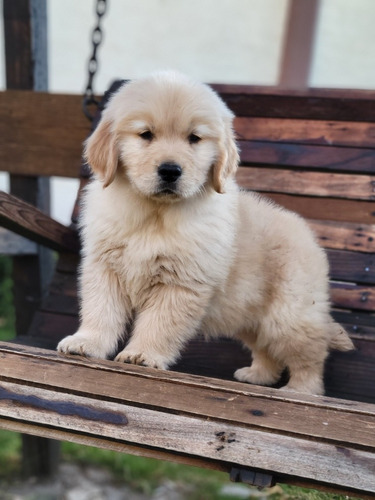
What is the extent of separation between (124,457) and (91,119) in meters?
2.01

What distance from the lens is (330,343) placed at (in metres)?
2.34

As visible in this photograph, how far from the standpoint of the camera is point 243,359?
2676mm

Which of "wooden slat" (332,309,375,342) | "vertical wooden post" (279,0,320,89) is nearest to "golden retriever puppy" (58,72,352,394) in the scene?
"wooden slat" (332,309,375,342)

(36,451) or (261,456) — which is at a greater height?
(261,456)

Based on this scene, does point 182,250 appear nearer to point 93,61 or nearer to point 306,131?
point 306,131

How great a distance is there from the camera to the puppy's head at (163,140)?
1.90 metres

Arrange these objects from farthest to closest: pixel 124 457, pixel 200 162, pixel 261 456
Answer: pixel 124 457 → pixel 200 162 → pixel 261 456

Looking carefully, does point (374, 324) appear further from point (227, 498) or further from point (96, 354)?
point (227, 498)

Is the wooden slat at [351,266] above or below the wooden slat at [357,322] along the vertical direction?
above

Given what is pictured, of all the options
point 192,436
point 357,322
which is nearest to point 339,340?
point 357,322

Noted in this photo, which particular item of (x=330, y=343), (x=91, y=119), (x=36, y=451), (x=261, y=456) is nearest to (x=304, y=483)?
(x=261, y=456)

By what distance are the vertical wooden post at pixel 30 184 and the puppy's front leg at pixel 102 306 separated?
50.6 inches

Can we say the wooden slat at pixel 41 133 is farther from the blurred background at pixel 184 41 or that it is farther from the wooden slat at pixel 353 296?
the blurred background at pixel 184 41

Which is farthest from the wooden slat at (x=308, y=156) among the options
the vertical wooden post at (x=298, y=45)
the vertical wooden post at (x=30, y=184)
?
the vertical wooden post at (x=298, y=45)
